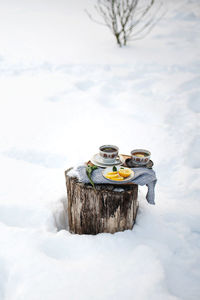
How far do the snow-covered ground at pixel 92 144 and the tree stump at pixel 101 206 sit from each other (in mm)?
88

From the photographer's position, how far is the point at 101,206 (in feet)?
6.41

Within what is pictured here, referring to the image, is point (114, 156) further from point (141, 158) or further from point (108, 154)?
point (141, 158)

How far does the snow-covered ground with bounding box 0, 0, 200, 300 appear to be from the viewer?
1755mm

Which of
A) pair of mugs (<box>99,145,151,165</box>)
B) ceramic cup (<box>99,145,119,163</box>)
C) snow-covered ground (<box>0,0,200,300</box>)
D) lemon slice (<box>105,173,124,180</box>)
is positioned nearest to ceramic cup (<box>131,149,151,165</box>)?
pair of mugs (<box>99,145,151,165</box>)

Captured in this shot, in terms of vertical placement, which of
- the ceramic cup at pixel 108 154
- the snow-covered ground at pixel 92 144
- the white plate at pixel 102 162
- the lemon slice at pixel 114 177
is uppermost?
the ceramic cup at pixel 108 154

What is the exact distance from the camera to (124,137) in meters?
3.55

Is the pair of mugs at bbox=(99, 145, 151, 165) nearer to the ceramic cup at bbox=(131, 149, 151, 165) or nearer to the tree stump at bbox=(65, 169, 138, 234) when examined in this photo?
the ceramic cup at bbox=(131, 149, 151, 165)

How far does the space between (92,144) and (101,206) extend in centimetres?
155

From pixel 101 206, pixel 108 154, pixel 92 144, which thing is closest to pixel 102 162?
pixel 108 154

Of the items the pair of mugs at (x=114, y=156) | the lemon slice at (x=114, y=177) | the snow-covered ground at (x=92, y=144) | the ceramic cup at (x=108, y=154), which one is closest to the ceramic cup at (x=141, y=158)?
the pair of mugs at (x=114, y=156)

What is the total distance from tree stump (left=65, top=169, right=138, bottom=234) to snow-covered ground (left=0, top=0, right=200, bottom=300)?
0.29 ft

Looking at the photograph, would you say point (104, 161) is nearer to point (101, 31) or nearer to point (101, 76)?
point (101, 76)

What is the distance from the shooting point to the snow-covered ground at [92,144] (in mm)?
1755

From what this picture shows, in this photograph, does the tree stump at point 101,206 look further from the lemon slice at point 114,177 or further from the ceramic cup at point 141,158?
the ceramic cup at point 141,158
